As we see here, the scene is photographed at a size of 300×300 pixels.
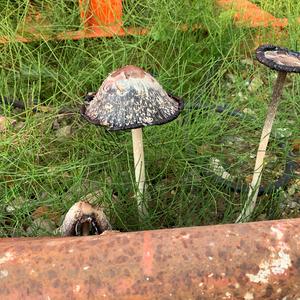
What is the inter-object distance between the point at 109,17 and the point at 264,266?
2.11 metres

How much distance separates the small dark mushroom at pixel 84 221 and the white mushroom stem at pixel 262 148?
452 millimetres

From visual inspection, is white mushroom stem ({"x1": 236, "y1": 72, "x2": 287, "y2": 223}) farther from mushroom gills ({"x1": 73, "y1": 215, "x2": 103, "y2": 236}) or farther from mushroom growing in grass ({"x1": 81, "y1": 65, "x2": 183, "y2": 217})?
mushroom gills ({"x1": 73, "y1": 215, "x2": 103, "y2": 236})

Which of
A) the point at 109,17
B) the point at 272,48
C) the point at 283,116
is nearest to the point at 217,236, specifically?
the point at 272,48

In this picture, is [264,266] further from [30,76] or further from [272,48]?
[30,76]

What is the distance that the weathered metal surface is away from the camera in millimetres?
943

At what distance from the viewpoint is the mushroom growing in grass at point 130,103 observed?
4.64ft

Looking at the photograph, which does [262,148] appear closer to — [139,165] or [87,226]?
[139,165]

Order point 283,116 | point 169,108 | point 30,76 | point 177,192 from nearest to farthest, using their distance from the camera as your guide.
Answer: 1. point 169,108
2. point 177,192
3. point 283,116
4. point 30,76

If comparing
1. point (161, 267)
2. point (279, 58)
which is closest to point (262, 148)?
point (279, 58)

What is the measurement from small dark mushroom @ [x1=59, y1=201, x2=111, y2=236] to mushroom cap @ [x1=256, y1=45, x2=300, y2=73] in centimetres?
62

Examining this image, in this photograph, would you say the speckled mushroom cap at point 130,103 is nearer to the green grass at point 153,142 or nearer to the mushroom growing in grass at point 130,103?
the mushroom growing in grass at point 130,103

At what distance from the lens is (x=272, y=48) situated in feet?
5.18

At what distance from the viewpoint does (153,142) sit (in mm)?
2096

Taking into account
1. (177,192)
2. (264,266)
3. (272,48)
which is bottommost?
(177,192)
